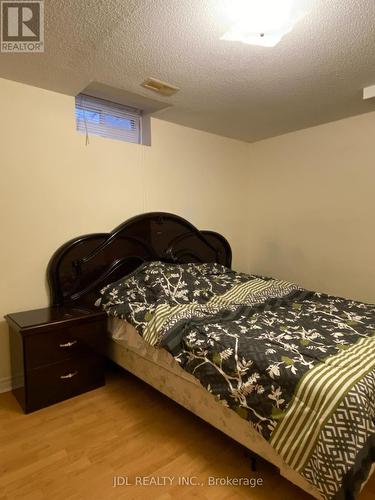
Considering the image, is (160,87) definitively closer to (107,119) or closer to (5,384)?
(107,119)

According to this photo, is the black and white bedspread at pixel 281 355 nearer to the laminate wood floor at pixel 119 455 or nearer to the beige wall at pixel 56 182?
the laminate wood floor at pixel 119 455

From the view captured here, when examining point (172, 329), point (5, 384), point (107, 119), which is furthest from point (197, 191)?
point (5, 384)

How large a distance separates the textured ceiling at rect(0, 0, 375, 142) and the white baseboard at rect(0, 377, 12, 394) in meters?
2.25

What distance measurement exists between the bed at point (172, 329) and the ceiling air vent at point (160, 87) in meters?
1.10

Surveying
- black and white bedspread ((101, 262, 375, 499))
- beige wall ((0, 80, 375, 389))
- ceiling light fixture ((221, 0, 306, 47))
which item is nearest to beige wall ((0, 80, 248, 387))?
beige wall ((0, 80, 375, 389))

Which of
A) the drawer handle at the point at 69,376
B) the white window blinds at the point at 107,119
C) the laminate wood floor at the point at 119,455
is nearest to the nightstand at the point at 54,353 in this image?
the drawer handle at the point at 69,376

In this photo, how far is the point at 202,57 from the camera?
6.55 ft

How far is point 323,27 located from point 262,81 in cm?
66

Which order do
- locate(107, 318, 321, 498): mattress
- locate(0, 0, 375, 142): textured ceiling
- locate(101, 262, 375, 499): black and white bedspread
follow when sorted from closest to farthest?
locate(101, 262, 375, 499): black and white bedspread
locate(107, 318, 321, 498): mattress
locate(0, 0, 375, 142): textured ceiling

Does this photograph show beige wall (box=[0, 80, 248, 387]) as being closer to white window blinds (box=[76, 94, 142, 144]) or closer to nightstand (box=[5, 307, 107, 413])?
white window blinds (box=[76, 94, 142, 144])

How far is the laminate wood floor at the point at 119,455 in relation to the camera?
147cm

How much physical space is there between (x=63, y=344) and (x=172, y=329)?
855 millimetres

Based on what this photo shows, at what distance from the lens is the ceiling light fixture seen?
1524 mm

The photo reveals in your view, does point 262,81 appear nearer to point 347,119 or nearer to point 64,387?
point 347,119
